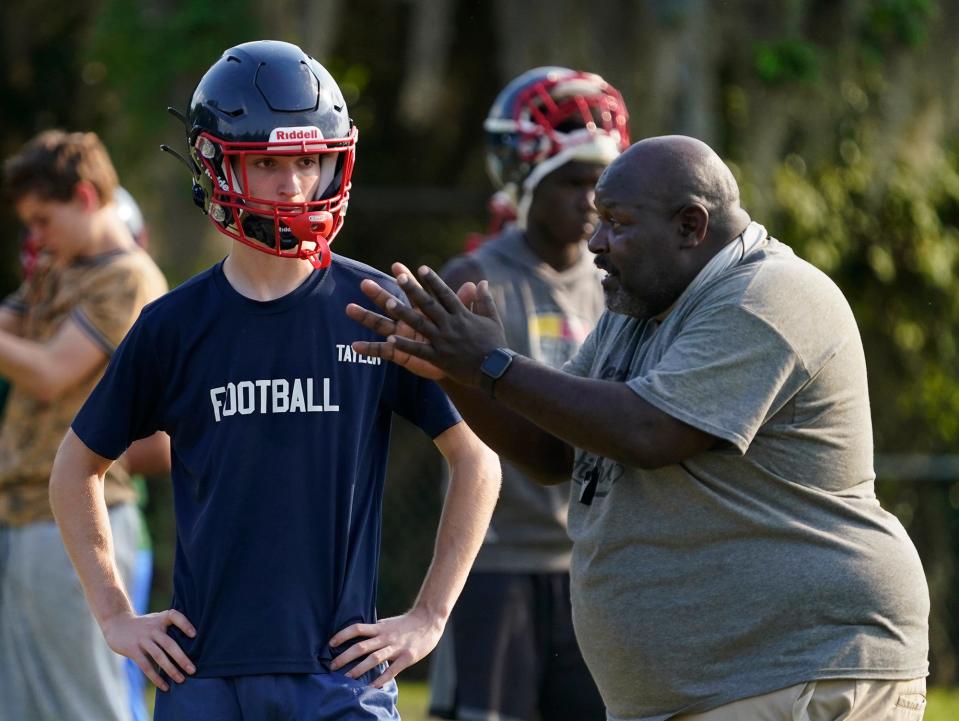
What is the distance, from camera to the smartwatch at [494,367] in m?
3.13

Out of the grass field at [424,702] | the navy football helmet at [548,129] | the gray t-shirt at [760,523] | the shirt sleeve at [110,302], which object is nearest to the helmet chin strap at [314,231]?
the gray t-shirt at [760,523]

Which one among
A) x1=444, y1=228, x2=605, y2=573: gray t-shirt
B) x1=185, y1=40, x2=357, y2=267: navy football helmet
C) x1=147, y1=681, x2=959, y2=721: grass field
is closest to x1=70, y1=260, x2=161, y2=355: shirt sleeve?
x1=444, y1=228, x2=605, y2=573: gray t-shirt

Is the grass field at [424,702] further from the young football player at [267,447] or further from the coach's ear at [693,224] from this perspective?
the coach's ear at [693,224]

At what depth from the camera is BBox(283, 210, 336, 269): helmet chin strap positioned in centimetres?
323

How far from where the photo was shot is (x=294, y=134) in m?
3.23

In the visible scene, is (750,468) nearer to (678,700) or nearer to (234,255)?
(678,700)

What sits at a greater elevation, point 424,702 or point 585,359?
point 585,359

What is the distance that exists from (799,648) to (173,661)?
4.15ft

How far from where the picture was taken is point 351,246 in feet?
31.3

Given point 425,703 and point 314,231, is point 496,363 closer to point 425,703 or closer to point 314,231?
point 314,231

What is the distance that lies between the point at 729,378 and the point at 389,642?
87 cm

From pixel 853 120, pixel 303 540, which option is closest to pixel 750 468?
pixel 303 540

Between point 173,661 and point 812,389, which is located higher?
point 812,389

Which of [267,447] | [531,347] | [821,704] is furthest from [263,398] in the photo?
[531,347]
